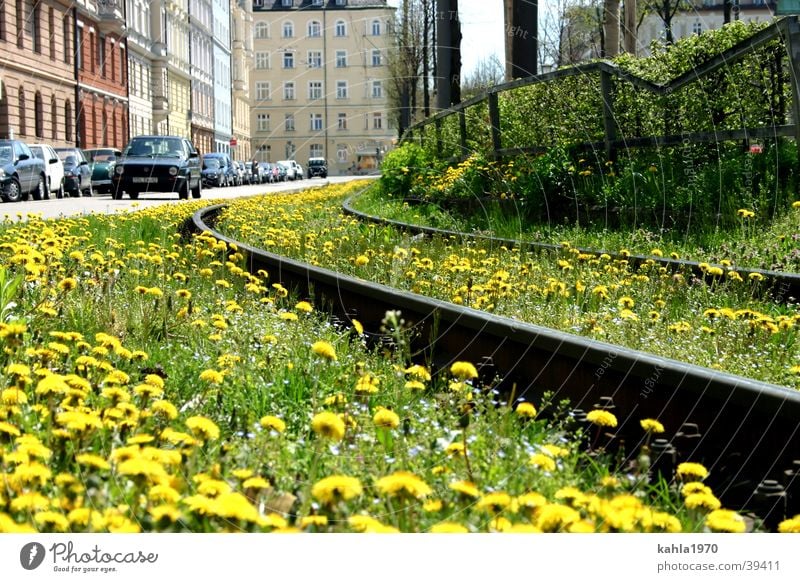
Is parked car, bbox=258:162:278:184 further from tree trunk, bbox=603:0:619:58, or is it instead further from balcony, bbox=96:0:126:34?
balcony, bbox=96:0:126:34

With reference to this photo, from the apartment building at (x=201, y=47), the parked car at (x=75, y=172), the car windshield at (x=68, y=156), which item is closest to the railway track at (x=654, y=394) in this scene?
the apartment building at (x=201, y=47)

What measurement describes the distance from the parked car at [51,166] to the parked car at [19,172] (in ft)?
0.75

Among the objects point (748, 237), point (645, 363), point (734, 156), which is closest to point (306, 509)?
point (645, 363)

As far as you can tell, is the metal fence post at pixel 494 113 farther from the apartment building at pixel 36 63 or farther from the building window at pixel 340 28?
the building window at pixel 340 28

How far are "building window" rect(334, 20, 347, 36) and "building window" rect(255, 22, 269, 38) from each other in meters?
0.44

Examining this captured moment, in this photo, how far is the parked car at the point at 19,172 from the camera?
29953mm

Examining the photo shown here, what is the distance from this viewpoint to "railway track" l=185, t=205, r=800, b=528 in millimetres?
3529

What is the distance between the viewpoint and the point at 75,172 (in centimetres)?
3675

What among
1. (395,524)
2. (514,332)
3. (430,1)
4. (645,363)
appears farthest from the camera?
(430,1)
